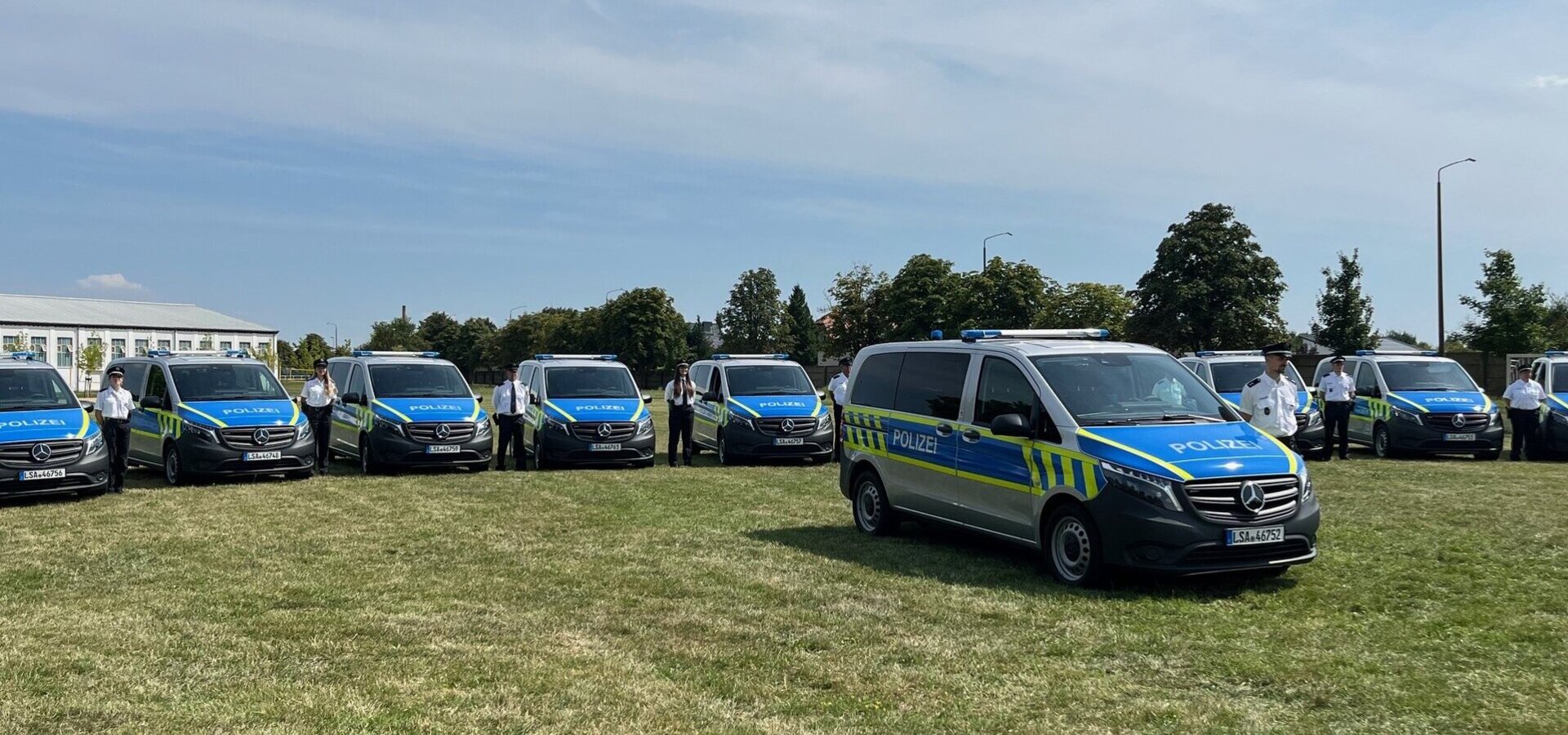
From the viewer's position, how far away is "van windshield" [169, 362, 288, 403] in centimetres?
1575

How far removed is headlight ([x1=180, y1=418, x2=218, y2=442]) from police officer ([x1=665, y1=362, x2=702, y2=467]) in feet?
22.0

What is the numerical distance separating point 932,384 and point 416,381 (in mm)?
10348

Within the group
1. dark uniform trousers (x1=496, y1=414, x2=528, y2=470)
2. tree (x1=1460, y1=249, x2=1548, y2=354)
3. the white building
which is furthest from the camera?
the white building

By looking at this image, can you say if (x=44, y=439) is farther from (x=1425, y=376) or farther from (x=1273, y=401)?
(x=1425, y=376)

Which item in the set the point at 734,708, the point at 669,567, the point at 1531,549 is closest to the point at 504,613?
the point at 669,567

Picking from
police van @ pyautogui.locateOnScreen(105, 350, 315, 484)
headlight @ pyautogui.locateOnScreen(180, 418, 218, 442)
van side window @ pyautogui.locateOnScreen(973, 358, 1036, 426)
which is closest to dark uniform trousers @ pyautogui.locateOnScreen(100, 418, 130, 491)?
police van @ pyautogui.locateOnScreen(105, 350, 315, 484)

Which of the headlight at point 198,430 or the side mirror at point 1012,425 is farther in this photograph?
the headlight at point 198,430

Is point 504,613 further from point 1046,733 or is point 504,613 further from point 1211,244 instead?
point 1211,244

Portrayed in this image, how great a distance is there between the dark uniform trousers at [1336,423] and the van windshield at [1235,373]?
0.83 meters

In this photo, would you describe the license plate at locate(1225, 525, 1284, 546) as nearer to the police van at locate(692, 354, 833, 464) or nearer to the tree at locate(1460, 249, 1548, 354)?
the police van at locate(692, 354, 833, 464)

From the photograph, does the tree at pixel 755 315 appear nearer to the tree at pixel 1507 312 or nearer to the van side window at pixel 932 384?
the tree at pixel 1507 312

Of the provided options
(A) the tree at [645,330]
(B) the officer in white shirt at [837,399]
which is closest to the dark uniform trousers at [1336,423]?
(B) the officer in white shirt at [837,399]

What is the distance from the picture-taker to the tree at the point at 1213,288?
164 ft

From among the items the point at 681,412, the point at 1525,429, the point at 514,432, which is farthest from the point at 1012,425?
the point at 1525,429
